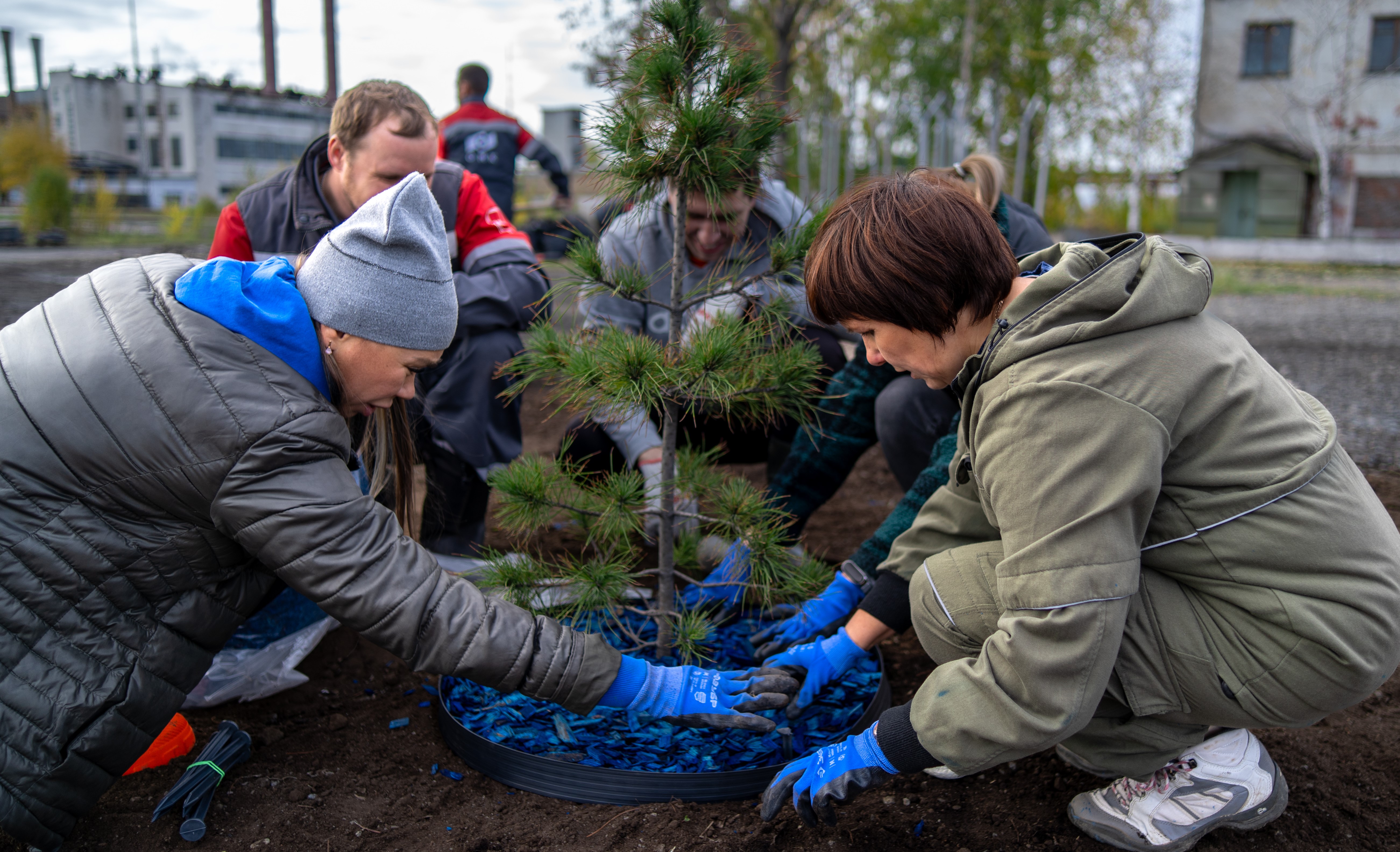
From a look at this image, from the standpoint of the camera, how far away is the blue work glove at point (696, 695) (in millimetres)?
1646

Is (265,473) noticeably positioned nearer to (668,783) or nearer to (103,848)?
(103,848)

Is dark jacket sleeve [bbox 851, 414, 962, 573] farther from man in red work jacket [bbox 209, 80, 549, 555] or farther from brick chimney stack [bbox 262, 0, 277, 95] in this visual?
brick chimney stack [bbox 262, 0, 277, 95]

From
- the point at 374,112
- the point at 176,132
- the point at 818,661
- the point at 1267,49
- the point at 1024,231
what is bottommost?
the point at 818,661

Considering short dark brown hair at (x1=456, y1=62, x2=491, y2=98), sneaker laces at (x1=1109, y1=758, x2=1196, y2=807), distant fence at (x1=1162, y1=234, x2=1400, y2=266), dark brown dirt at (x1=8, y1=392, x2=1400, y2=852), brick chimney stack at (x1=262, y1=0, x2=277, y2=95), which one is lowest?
dark brown dirt at (x1=8, y1=392, x2=1400, y2=852)

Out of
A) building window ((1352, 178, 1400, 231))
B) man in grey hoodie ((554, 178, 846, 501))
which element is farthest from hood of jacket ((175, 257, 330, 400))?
building window ((1352, 178, 1400, 231))

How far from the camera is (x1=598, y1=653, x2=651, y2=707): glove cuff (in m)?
1.63

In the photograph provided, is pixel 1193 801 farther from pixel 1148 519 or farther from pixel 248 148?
pixel 248 148

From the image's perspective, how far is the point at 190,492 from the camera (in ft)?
4.65

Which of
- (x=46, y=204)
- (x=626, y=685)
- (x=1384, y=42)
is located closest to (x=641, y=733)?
(x=626, y=685)

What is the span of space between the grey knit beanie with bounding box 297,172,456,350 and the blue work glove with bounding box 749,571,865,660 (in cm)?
105

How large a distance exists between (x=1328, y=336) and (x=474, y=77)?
265 inches

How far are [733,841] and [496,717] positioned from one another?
2.05ft

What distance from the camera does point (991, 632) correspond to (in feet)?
5.21

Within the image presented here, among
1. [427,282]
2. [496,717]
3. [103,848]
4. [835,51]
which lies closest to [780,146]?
[427,282]
